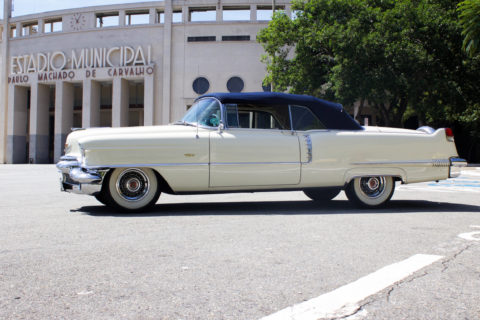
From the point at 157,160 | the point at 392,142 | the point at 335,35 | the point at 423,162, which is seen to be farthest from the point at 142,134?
the point at 335,35

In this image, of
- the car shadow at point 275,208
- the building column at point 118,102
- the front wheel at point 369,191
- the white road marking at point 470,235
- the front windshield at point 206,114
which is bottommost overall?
the car shadow at point 275,208

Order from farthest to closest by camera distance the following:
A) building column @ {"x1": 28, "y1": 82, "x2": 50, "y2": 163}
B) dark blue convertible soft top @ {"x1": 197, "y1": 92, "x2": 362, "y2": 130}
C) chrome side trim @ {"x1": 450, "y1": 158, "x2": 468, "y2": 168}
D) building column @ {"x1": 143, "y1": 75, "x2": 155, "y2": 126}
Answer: building column @ {"x1": 28, "y1": 82, "x2": 50, "y2": 163} → building column @ {"x1": 143, "y1": 75, "x2": 155, "y2": 126} → chrome side trim @ {"x1": 450, "y1": 158, "x2": 468, "y2": 168} → dark blue convertible soft top @ {"x1": 197, "y1": 92, "x2": 362, "y2": 130}

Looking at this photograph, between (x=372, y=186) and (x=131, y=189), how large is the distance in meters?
3.70

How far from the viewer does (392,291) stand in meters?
3.04

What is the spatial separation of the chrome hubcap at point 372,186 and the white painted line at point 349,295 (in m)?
3.68

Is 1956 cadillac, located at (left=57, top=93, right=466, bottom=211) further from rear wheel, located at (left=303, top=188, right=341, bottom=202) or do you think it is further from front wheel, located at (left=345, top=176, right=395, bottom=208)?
rear wheel, located at (left=303, top=188, right=341, bottom=202)

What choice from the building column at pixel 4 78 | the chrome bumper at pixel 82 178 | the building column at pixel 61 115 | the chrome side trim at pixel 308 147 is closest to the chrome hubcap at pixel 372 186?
the chrome side trim at pixel 308 147

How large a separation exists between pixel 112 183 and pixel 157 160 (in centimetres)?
68

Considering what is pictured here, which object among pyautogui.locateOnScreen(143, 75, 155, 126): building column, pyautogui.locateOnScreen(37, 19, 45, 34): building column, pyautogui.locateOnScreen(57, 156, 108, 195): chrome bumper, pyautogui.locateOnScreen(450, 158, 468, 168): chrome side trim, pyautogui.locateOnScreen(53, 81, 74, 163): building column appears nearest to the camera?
pyautogui.locateOnScreen(57, 156, 108, 195): chrome bumper

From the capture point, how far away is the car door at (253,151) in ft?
22.1

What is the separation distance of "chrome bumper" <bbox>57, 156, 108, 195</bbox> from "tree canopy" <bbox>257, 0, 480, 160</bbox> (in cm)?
2028

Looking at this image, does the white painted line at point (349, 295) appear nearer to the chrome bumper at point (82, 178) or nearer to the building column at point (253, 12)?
the chrome bumper at point (82, 178)

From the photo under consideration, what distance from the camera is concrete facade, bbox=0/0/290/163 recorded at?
4397 centimetres

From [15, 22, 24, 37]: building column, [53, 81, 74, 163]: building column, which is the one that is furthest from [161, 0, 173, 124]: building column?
[15, 22, 24, 37]: building column
